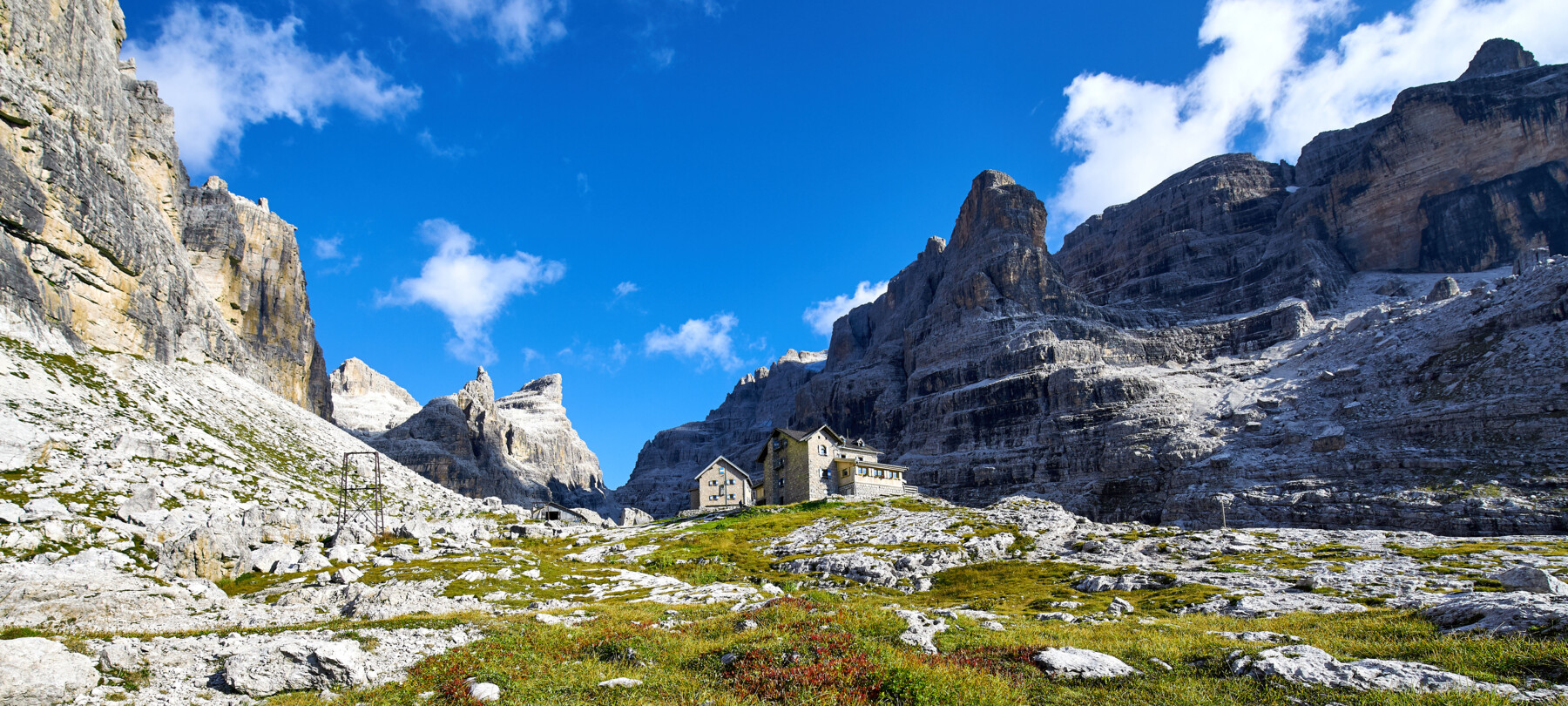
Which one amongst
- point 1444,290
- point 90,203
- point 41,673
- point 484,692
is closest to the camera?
point 41,673

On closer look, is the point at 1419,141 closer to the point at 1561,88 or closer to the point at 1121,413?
the point at 1561,88

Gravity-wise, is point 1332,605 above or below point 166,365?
below

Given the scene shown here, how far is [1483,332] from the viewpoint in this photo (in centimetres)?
10488

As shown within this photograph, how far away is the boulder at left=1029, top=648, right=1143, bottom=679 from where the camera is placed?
1419cm

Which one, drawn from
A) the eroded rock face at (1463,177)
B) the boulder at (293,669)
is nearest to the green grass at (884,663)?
the boulder at (293,669)

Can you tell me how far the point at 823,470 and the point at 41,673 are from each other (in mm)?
80724

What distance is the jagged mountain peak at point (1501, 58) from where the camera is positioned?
190 metres

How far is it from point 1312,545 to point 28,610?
69.5 metres

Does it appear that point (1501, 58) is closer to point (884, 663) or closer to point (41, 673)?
point (884, 663)

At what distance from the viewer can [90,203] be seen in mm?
69312

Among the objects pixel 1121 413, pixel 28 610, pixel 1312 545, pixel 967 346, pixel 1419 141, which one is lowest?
pixel 1312 545

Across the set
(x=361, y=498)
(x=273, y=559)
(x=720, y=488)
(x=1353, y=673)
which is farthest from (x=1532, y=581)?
(x=720, y=488)

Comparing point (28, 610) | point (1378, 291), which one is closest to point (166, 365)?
point (28, 610)

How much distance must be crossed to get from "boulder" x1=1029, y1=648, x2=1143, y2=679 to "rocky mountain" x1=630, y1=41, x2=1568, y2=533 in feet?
308
